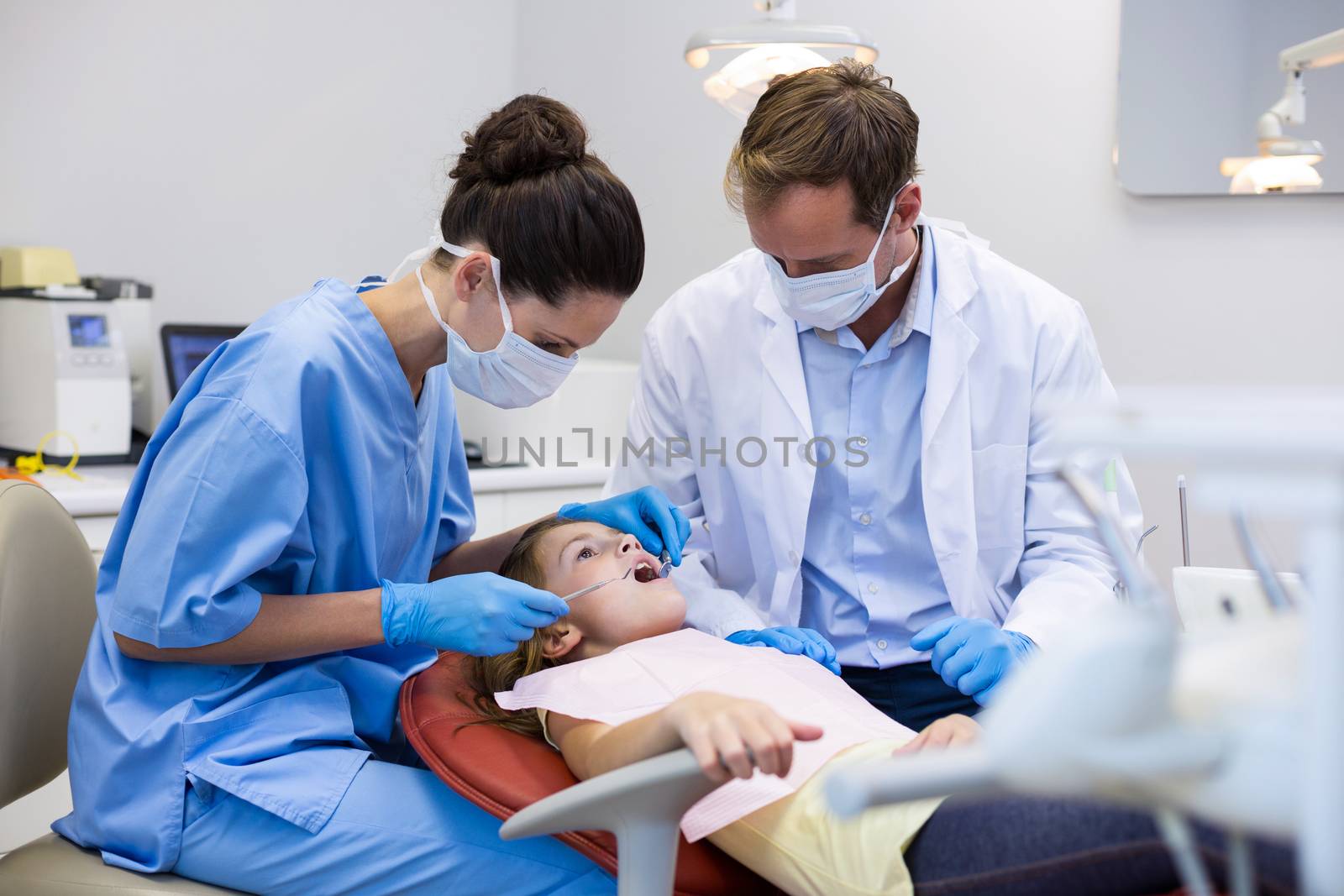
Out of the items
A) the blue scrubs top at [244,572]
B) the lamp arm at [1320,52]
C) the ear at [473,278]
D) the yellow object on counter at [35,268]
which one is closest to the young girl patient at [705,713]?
the blue scrubs top at [244,572]

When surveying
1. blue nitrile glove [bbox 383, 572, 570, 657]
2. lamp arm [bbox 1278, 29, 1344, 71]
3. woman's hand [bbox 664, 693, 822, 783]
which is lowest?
A: blue nitrile glove [bbox 383, 572, 570, 657]

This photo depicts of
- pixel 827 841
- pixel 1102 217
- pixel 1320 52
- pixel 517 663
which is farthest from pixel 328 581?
pixel 1102 217

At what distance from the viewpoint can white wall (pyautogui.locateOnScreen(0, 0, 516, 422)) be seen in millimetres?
2758

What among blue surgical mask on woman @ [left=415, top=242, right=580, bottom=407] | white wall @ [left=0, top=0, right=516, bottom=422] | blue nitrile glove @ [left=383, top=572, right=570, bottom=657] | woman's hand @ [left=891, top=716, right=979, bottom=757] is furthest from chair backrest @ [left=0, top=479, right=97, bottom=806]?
white wall @ [left=0, top=0, right=516, bottom=422]

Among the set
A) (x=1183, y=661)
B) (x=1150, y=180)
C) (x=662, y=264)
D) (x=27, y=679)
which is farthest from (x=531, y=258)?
(x=662, y=264)

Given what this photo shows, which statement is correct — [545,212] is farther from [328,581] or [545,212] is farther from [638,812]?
[638,812]

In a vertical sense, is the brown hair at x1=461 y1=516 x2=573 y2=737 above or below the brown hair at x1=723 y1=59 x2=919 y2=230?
below

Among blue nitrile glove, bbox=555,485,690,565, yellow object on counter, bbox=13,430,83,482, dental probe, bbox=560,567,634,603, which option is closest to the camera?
dental probe, bbox=560,567,634,603

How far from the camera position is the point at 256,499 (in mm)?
1223

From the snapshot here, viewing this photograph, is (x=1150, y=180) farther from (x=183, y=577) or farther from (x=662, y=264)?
(x=183, y=577)

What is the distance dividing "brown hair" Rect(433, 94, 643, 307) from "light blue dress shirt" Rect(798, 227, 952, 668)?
491mm

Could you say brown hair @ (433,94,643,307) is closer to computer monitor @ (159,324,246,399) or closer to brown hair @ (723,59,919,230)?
brown hair @ (723,59,919,230)

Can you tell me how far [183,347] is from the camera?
2.77 metres

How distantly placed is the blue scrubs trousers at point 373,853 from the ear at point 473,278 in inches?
22.8
